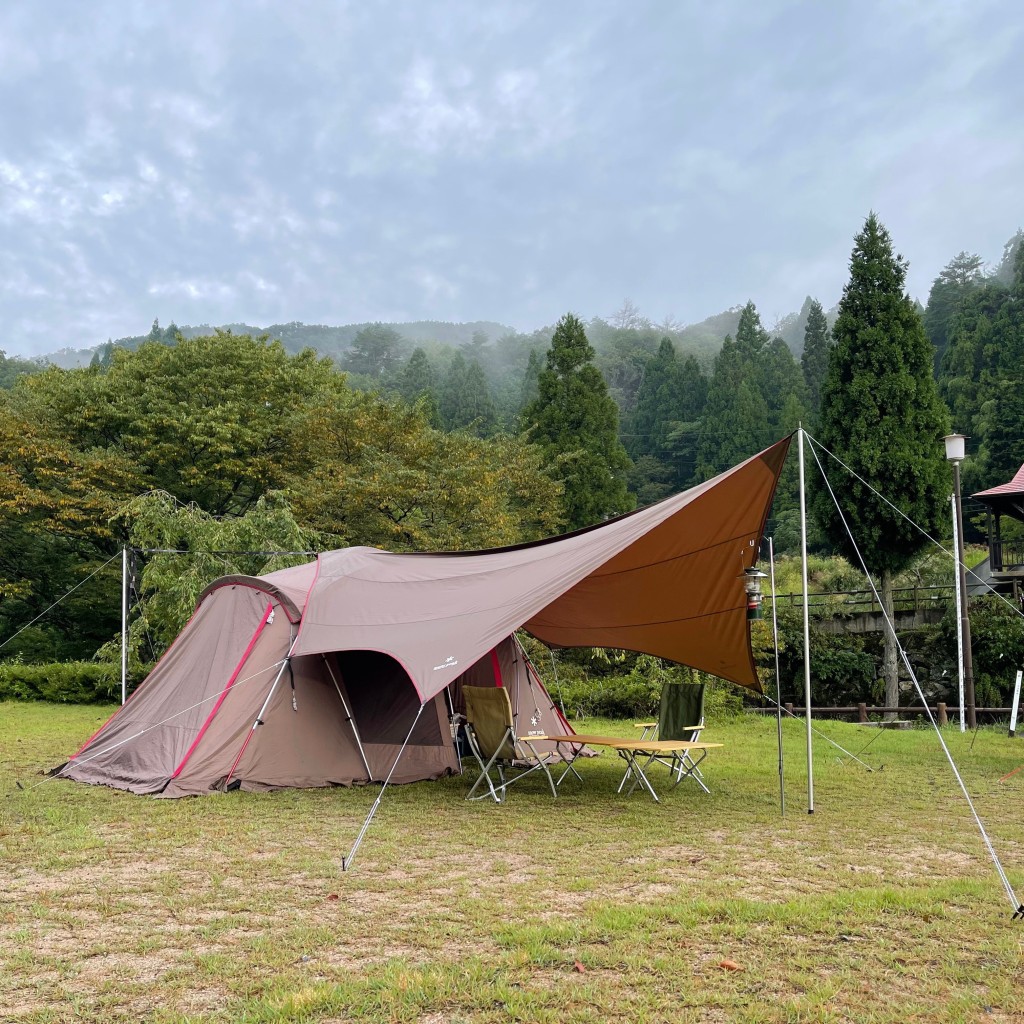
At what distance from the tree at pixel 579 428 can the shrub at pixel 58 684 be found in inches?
460

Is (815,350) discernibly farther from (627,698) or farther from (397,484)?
(627,698)

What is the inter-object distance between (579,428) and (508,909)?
69.2ft

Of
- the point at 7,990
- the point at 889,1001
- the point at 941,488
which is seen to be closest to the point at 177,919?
the point at 7,990

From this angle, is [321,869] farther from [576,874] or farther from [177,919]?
[576,874]

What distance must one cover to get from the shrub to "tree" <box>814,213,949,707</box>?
1205 cm

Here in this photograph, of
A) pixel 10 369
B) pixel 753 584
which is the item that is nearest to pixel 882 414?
pixel 753 584

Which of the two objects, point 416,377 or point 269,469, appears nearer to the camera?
point 269,469

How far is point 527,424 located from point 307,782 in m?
18.3

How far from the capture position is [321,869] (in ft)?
13.8

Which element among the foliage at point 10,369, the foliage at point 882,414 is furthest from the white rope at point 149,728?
the foliage at point 10,369

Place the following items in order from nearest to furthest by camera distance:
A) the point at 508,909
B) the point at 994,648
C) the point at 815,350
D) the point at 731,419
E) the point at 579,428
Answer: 1. the point at 508,909
2. the point at 994,648
3. the point at 579,428
4. the point at 731,419
5. the point at 815,350

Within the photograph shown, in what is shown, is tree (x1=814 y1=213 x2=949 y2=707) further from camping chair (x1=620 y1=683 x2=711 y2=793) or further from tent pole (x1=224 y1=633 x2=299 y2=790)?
tent pole (x1=224 y1=633 x2=299 y2=790)

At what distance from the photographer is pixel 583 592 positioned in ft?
23.8

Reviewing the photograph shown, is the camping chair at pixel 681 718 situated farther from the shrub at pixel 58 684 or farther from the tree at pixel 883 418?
the shrub at pixel 58 684
